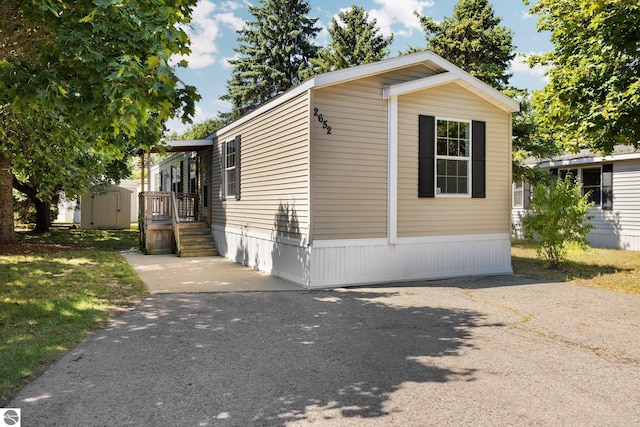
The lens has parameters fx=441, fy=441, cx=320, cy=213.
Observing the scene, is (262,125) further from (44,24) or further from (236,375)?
(236,375)

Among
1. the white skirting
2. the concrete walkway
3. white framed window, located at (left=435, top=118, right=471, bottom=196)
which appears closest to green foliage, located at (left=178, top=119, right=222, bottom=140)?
the concrete walkway

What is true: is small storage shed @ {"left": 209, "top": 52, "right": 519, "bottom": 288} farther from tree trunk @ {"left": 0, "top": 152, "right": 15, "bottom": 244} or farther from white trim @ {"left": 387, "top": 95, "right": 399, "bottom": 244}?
tree trunk @ {"left": 0, "top": 152, "right": 15, "bottom": 244}

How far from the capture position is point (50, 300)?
22.7 ft

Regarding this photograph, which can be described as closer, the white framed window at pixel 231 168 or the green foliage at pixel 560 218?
the green foliage at pixel 560 218

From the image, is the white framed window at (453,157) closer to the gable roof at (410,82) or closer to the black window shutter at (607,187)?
the gable roof at (410,82)

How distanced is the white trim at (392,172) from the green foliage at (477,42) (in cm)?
1126

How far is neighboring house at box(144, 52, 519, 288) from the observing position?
831 centimetres

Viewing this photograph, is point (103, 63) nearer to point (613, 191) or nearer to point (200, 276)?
point (200, 276)

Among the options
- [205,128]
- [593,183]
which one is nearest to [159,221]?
[593,183]

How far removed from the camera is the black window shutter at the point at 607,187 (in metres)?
15.9

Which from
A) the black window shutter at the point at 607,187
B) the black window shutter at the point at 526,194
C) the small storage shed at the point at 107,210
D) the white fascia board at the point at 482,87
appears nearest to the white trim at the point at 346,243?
the white fascia board at the point at 482,87

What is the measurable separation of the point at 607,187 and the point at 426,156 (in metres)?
10.7

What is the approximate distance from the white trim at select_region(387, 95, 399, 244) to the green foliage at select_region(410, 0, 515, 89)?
11257mm

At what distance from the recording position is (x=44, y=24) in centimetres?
533
